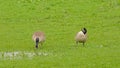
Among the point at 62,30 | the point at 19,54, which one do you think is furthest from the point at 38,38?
the point at 62,30

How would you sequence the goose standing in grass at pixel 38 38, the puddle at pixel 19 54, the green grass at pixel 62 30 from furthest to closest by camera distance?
the goose standing in grass at pixel 38 38
the puddle at pixel 19 54
the green grass at pixel 62 30

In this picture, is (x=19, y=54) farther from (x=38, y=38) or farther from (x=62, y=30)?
(x=62, y=30)

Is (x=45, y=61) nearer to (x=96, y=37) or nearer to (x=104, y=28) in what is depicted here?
(x=96, y=37)

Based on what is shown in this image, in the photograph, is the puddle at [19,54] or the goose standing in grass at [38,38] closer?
the puddle at [19,54]

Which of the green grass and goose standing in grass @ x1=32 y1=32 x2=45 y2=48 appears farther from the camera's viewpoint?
goose standing in grass @ x1=32 y1=32 x2=45 y2=48

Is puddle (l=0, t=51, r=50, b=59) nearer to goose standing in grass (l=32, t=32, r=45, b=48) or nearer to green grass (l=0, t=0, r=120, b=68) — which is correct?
green grass (l=0, t=0, r=120, b=68)

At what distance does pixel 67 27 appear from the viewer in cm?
4288

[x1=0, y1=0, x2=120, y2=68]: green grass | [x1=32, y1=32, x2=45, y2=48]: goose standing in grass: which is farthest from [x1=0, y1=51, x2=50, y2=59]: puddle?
[x1=32, y1=32, x2=45, y2=48]: goose standing in grass

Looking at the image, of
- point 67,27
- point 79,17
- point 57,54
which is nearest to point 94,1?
point 79,17

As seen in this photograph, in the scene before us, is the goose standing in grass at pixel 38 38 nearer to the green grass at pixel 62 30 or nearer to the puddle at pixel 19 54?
the green grass at pixel 62 30

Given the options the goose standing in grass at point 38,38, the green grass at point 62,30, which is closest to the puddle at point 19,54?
Result: the green grass at point 62,30

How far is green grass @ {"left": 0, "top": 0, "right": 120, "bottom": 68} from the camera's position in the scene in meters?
24.9

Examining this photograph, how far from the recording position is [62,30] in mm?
41000

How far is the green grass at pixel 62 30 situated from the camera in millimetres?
24859
